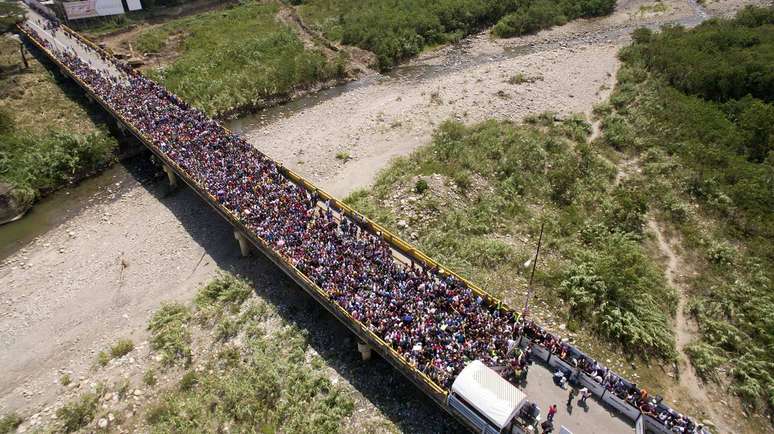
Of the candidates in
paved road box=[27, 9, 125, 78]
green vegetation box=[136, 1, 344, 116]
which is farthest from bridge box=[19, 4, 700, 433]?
paved road box=[27, 9, 125, 78]

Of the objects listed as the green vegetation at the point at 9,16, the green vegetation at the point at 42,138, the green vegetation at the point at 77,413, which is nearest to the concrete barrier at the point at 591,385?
the green vegetation at the point at 77,413

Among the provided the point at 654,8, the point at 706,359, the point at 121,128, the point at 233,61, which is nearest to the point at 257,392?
the point at 706,359

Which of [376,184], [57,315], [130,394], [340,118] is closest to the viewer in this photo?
[130,394]

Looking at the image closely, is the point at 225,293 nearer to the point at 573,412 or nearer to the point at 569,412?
the point at 569,412

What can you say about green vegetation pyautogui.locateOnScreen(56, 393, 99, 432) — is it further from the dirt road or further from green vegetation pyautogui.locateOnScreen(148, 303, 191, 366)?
green vegetation pyautogui.locateOnScreen(148, 303, 191, 366)

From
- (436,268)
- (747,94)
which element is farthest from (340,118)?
(747,94)

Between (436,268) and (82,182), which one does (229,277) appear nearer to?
(436,268)

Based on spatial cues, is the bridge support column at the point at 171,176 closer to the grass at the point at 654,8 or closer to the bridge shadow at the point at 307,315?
the bridge shadow at the point at 307,315
